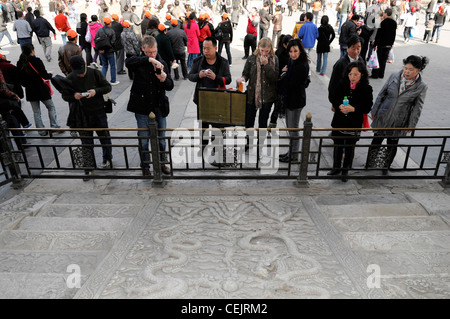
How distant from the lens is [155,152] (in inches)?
189

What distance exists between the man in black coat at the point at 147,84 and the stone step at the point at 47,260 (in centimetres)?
182

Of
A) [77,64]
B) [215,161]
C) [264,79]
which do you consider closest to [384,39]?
[264,79]

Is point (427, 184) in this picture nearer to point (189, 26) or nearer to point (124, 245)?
point (124, 245)

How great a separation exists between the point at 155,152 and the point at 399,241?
321 centimetres

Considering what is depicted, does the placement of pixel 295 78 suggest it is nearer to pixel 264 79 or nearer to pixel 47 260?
pixel 264 79

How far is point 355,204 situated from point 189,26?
7986 mm

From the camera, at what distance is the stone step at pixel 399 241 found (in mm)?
3469

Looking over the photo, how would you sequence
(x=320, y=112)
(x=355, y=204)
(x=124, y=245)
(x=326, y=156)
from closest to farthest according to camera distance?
(x=124, y=245) → (x=355, y=204) → (x=326, y=156) → (x=320, y=112)

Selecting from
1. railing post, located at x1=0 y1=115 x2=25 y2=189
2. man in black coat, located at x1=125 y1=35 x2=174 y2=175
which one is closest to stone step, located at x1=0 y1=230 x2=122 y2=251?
man in black coat, located at x1=125 y1=35 x2=174 y2=175

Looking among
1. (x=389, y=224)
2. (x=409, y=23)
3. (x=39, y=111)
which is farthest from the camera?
(x=409, y=23)

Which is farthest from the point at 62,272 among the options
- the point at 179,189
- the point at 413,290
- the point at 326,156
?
the point at 326,156

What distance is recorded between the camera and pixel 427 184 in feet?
16.9
